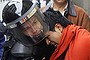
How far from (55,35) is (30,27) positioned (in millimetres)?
138

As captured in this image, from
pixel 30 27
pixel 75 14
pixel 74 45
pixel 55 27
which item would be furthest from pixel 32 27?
pixel 75 14

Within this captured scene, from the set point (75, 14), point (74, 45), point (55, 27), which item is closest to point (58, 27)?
point (55, 27)

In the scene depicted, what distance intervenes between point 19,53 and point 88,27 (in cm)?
70

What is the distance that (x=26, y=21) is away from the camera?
1.40 meters

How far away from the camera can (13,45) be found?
169cm

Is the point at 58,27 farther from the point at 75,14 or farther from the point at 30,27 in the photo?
the point at 75,14

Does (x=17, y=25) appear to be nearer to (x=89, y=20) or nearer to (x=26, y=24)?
(x=26, y=24)

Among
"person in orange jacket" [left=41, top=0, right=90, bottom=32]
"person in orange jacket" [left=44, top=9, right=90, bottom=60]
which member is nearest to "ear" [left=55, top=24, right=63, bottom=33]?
"person in orange jacket" [left=44, top=9, right=90, bottom=60]

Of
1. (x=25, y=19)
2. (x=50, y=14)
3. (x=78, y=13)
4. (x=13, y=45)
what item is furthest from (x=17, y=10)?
(x=78, y=13)

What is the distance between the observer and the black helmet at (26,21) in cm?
140

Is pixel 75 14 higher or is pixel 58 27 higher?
pixel 58 27

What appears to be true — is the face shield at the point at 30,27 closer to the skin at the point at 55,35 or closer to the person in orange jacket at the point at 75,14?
the skin at the point at 55,35

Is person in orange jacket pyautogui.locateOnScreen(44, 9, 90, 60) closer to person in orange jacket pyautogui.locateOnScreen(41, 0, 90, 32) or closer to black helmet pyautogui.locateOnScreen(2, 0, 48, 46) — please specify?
black helmet pyautogui.locateOnScreen(2, 0, 48, 46)

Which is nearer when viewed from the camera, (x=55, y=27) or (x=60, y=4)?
(x=55, y=27)
